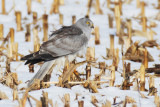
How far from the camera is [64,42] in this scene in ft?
16.0

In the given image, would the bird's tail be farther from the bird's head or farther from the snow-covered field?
the bird's head

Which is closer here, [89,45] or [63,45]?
[63,45]

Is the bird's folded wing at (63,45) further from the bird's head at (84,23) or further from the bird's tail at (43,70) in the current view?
the bird's head at (84,23)

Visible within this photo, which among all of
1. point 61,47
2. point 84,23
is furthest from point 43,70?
point 84,23

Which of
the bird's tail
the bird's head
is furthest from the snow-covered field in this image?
the bird's head

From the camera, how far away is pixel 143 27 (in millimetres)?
7883

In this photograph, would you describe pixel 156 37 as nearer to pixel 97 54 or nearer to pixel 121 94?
pixel 97 54

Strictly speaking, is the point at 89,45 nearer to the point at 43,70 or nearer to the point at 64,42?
the point at 64,42

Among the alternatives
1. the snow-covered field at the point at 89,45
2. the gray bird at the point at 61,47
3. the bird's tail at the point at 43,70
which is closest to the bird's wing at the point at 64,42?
the gray bird at the point at 61,47

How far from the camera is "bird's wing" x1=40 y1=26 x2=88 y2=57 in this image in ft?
15.4

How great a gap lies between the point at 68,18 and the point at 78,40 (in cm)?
407

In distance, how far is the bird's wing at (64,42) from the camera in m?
4.70

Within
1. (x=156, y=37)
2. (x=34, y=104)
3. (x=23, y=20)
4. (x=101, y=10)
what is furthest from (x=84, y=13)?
(x=34, y=104)

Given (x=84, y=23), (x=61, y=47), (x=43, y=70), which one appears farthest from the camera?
(x=84, y=23)
